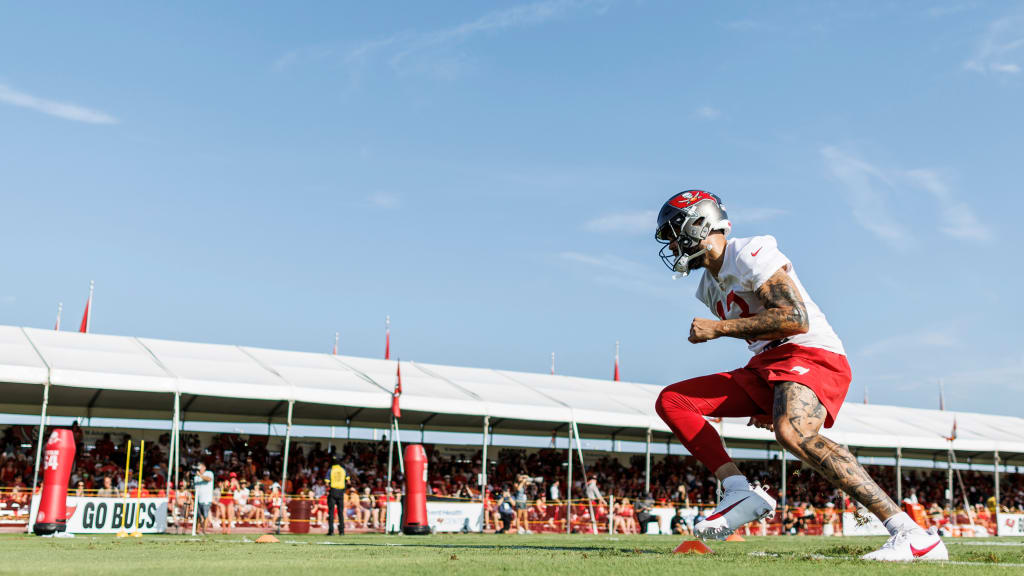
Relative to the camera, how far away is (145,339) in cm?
2444

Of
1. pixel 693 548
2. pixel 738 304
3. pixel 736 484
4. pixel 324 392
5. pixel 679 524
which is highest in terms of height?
pixel 324 392

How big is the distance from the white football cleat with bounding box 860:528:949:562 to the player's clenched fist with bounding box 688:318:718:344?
1269 mm

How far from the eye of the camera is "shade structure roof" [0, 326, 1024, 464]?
19859 millimetres

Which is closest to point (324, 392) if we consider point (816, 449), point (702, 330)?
point (702, 330)

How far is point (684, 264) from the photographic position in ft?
16.6

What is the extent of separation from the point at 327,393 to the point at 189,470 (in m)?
7.56

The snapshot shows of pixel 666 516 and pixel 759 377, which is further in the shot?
pixel 666 516

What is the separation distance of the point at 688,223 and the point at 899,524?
184cm

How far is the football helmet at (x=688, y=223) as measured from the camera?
500 cm

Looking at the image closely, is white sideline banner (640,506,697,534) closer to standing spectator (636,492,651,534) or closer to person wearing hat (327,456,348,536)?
standing spectator (636,492,651,534)

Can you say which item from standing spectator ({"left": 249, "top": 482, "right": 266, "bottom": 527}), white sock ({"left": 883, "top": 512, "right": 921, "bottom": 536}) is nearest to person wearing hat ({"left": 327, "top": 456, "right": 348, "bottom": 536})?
standing spectator ({"left": 249, "top": 482, "right": 266, "bottom": 527})

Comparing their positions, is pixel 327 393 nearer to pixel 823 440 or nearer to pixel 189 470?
pixel 189 470

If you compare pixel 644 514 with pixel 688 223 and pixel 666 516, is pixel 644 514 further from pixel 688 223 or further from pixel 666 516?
pixel 688 223

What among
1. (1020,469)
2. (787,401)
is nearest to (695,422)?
(787,401)
